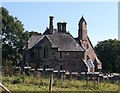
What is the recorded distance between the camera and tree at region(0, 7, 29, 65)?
70.1m

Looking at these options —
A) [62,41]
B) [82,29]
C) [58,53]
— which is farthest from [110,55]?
[58,53]

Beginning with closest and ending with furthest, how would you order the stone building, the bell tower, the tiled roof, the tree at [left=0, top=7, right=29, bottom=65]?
the stone building
the tiled roof
the bell tower
the tree at [left=0, top=7, right=29, bottom=65]

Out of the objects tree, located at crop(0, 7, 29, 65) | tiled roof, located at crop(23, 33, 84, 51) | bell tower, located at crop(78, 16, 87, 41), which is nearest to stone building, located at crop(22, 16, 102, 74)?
tiled roof, located at crop(23, 33, 84, 51)

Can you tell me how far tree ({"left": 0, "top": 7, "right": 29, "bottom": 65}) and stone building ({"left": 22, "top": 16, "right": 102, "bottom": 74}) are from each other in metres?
8.85

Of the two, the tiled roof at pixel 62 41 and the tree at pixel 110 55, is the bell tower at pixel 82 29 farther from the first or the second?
the tree at pixel 110 55

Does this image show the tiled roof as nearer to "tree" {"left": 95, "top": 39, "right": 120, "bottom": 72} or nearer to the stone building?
the stone building

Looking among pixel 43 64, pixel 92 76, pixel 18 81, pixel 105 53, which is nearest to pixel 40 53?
pixel 43 64

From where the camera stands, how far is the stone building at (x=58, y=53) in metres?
59.3

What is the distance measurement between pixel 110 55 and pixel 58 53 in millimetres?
20008

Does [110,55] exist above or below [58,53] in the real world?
above

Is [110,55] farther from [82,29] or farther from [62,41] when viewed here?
[62,41]

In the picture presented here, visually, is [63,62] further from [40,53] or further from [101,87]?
[101,87]

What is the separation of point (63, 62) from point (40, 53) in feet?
13.8

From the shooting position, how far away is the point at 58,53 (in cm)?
5925
